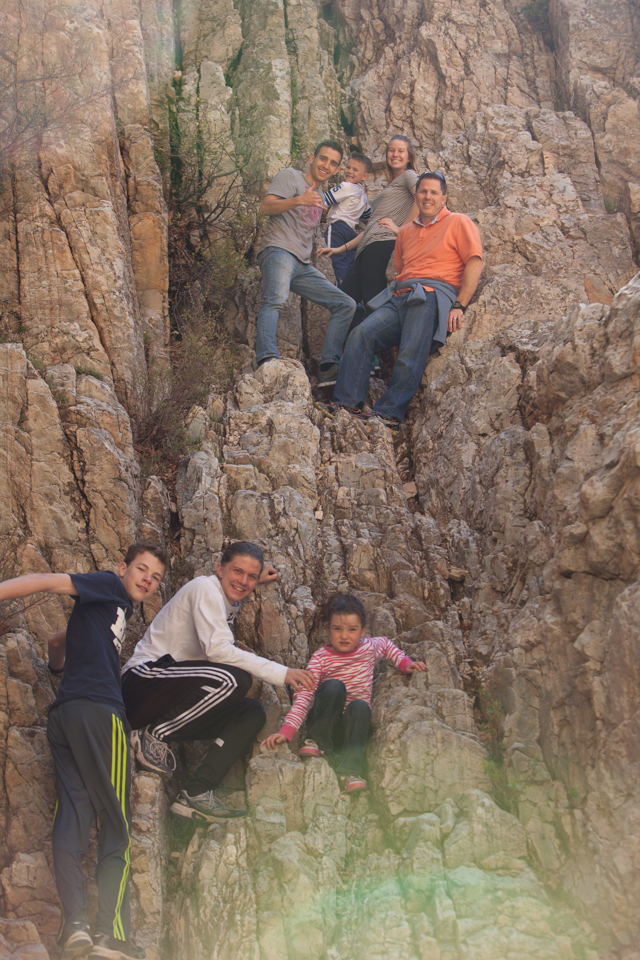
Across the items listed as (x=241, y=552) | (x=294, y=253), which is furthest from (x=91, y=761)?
(x=294, y=253)

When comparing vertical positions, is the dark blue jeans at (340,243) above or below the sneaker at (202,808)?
above

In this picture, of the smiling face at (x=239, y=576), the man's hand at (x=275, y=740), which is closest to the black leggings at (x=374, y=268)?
the smiling face at (x=239, y=576)

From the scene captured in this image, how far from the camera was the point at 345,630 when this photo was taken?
16.4 ft

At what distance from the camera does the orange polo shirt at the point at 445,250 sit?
26.3 feet

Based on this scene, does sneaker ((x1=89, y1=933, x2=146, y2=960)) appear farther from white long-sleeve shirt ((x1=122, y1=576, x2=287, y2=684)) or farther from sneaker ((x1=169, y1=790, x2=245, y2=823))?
white long-sleeve shirt ((x1=122, y1=576, x2=287, y2=684))

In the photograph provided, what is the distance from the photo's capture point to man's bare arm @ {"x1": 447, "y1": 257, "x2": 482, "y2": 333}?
7977mm

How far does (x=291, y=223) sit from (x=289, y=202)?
10.5 inches

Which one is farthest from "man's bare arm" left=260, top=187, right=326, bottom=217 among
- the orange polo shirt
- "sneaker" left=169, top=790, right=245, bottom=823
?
"sneaker" left=169, top=790, right=245, bottom=823

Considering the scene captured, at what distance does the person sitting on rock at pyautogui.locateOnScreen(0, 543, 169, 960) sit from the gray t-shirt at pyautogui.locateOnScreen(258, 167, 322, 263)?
5205 mm

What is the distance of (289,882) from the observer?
4.18 metres

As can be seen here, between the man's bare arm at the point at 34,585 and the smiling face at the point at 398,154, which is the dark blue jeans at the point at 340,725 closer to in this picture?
the man's bare arm at the point at 34,585

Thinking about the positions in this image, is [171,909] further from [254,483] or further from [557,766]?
[254,483]

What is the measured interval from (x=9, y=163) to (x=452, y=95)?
7579 mm

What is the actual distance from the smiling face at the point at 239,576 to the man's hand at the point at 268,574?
1.49ft
